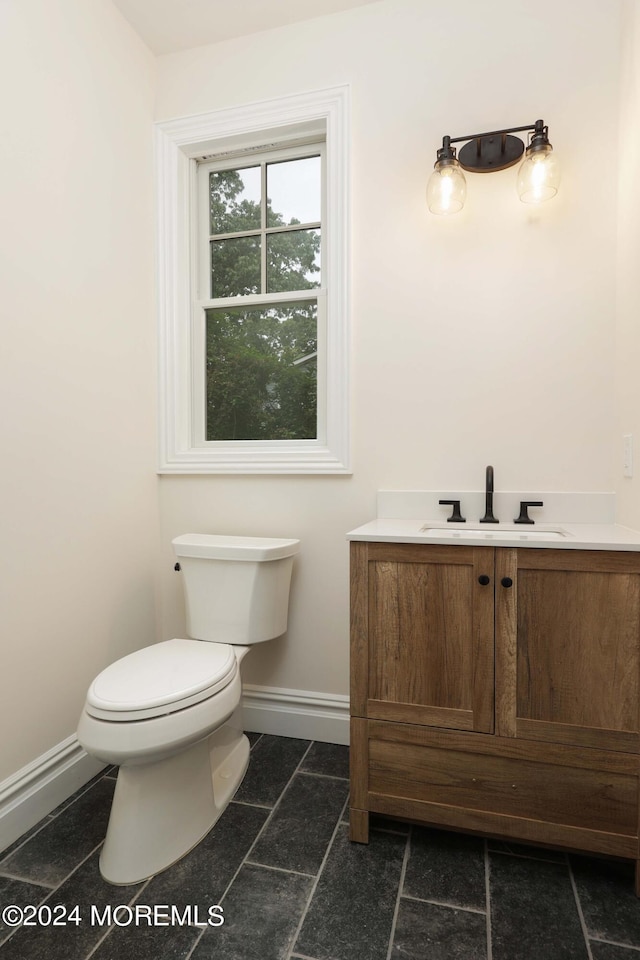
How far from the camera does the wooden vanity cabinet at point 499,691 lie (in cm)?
129

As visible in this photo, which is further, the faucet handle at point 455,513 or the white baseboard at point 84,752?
the faucet handle at point 455,513

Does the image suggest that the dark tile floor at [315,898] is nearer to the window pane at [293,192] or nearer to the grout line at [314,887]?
the grout line at [314,887]

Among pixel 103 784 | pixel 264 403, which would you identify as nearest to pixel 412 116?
pixel 264 403

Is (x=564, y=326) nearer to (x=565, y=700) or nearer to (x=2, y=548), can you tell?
(x=565, y=700)

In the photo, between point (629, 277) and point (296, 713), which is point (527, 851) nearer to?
point (296, 713)

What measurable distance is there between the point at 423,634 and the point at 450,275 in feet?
4.01

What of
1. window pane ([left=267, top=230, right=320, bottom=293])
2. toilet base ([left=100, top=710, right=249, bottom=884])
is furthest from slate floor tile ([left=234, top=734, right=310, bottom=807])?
window pane ([left=267, top=230, right=320, bottom=293])

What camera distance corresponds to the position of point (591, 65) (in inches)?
66.9

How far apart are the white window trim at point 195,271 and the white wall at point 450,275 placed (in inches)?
2.2

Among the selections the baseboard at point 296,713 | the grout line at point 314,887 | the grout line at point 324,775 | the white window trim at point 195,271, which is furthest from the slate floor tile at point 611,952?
the white window trim at point 195,271

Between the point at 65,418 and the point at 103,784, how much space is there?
47.2 inches

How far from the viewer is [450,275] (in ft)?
6.04

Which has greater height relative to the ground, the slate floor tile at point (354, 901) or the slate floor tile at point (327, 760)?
the slate floor tile at point (354, 901)

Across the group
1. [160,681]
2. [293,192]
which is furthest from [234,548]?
[293,192]
